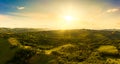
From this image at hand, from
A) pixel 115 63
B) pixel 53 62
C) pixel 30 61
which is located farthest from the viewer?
pixel 115 63

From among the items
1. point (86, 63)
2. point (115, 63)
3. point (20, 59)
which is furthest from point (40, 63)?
point (115, 63)

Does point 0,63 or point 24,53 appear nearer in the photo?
point 0,63

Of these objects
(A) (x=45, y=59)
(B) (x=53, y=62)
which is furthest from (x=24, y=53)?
(B) (x=53, y=62)

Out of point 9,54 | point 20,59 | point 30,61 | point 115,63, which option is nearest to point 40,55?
point 30,61

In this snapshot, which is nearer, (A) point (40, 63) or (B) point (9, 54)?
(A) point (40, 63)

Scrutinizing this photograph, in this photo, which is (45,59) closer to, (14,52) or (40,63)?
(40,63)

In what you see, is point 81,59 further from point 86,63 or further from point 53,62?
point 53,62

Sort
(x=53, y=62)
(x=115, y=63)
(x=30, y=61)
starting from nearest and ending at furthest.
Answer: (x=53, y=62)
(x=30, y=61)
(x=115, y=63)

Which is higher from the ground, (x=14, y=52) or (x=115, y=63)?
(x=14, y=52)
